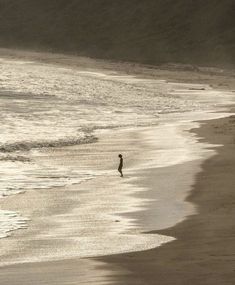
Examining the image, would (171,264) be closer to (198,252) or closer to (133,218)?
(198,252)

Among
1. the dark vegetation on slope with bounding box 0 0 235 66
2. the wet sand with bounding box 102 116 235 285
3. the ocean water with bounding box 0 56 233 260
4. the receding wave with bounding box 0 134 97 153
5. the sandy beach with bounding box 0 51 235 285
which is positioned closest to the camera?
the wet sand with bounding box 102 116 235 285

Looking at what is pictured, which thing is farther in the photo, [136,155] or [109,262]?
[136,155]

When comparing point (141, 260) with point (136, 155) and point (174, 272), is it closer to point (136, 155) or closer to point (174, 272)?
point (174, 272)

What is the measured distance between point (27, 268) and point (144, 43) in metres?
79.5

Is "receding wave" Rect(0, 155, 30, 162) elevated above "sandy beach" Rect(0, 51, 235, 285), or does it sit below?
below

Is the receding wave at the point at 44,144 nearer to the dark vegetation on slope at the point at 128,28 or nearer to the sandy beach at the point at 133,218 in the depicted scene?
the sandy beach at the point at 133,218

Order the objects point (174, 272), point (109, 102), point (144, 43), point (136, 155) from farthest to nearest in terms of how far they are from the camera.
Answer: point (144, 43) → point (109, 102) → point (136, 155) → point (174, 272)

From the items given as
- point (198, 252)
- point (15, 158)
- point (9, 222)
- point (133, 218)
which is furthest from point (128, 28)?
point (198, 252)

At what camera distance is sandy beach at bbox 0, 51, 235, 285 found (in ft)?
37.0

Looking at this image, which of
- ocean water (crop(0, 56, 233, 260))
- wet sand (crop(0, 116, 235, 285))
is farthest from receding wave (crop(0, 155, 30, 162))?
wet sand (crop(0, 116, 235, 285))

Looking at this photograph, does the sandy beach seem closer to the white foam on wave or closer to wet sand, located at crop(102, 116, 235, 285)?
wet sand, located at crop(102, 116, 235, 285)

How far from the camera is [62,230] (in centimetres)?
1429

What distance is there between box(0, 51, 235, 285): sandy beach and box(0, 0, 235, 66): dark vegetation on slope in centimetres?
5827

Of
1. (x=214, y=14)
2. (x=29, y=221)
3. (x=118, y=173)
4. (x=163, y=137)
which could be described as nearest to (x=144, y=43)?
(x=214, y=14)
